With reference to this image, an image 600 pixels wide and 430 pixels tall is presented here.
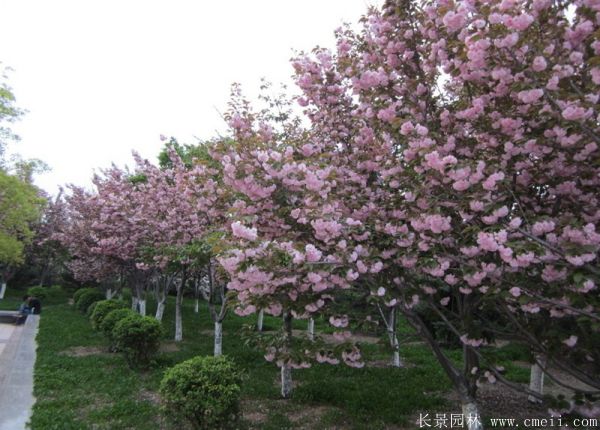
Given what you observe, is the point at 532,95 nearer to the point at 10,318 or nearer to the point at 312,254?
the point at 312,254

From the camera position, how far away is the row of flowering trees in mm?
3330

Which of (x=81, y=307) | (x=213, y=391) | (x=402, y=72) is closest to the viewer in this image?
(x=402, y=72)

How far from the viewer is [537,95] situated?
3.23m

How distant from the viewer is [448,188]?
157 inches

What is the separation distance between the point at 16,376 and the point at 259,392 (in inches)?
197

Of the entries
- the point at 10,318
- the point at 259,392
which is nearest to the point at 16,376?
the point at 259,392

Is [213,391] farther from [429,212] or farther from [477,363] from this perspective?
[429,212]

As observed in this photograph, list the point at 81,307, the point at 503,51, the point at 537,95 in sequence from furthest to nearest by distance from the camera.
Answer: the point at 81,307
the point at 503,51
the point at 537,95

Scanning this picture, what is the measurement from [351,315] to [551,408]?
6.58 feet

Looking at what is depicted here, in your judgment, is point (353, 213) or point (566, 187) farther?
point (353, 213)

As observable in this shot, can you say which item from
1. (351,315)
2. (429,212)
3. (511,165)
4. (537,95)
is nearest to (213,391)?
(351,315)

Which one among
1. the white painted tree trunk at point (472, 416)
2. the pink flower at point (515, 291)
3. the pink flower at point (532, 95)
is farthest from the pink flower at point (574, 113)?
the white painted tree trunk at point (472, 416)

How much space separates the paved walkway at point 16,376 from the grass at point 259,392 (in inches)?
7.5

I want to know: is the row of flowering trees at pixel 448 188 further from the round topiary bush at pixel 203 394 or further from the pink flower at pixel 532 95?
the round topiary bush at pixel 203 394
